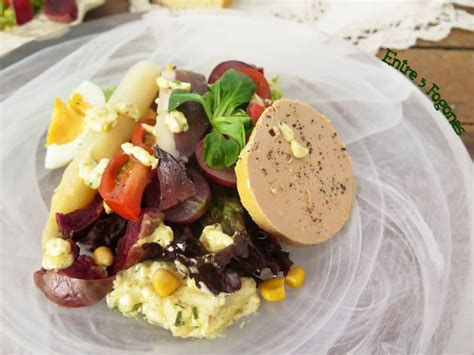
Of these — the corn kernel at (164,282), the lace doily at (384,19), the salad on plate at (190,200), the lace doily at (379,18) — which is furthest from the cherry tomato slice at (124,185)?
the lace doily at (384,19)

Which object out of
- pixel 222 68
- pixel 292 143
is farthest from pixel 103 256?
pixel 222 68

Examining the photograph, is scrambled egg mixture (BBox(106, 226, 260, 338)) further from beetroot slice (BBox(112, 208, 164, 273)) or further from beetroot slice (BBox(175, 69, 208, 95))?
beetroot slice (BBox(175, 69, 208, 95))

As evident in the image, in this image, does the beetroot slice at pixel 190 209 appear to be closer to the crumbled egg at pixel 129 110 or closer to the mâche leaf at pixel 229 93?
the mâche leaf at pixel 229 93

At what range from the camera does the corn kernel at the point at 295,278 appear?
2832 mm

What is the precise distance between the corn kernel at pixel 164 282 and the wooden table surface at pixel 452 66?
216 cm

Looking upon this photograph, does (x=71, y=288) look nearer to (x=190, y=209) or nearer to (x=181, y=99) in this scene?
(x=190, y=209)

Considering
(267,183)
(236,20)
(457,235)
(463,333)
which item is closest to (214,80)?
(236,20)

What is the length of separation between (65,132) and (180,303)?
47.3 inches

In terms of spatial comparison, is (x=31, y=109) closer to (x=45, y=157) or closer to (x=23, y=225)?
(x=45, y=157)

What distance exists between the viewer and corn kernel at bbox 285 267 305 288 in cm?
283

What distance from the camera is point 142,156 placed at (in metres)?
2.83

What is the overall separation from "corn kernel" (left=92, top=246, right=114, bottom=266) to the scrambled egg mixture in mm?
93

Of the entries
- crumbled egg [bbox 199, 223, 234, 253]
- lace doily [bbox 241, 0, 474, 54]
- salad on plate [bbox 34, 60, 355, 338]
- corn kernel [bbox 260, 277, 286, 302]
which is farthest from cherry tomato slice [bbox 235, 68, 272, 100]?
lace doily [bbox 241, 0, 474, 54]

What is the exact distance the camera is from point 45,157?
3.21 m
